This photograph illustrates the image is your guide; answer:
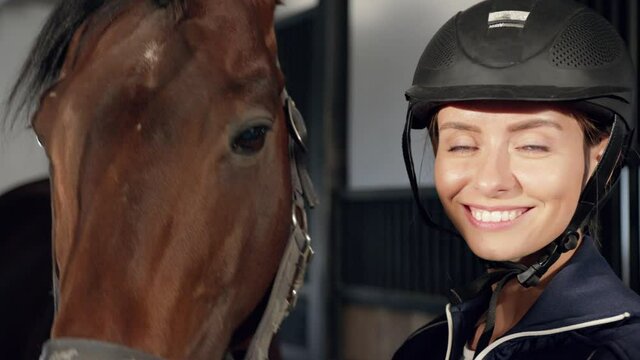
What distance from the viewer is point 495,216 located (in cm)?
92

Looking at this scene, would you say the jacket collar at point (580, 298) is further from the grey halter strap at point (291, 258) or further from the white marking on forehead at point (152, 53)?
the white marking on forehead at point (152, 53)

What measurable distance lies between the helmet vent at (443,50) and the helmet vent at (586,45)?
0.14 m

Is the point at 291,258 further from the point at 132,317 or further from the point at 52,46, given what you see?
the point at 52,46

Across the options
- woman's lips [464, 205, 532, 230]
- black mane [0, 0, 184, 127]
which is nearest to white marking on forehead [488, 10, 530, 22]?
woman's lips [464, 205, 532, 230]

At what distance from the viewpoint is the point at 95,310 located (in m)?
0.81

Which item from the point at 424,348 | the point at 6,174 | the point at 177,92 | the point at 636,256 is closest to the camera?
the point at 177,92

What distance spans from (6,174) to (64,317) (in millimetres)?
3721

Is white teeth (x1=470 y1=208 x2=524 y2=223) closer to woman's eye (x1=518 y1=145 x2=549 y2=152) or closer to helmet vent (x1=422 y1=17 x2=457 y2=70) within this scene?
woman's eye (x1=518 y1=145 x2=549 y2=152)

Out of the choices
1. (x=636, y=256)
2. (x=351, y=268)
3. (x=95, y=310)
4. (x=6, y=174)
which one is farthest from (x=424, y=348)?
(x=6, y=174)

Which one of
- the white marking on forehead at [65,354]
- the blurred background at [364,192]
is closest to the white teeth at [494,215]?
the white marking on forehead at [65,354]

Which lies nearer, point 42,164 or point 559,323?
point 559,323

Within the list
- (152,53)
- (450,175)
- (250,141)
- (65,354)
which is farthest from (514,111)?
(65,354)

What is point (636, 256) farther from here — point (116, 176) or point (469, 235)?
point (116, 176)

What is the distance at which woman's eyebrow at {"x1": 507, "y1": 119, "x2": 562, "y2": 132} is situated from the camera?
2.94ft
